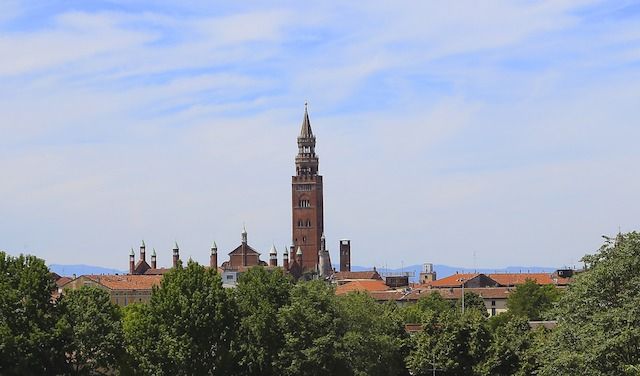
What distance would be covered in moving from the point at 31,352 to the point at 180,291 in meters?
11.1

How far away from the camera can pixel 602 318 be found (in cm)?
5681

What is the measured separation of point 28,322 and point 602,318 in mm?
33448

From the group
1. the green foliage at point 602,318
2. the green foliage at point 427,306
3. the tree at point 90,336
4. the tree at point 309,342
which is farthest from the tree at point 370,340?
the green foliage at point 427,306

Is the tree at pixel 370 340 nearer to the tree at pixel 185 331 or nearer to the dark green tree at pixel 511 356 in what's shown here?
the dark green tree at pixel 511 356

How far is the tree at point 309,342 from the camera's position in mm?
79250

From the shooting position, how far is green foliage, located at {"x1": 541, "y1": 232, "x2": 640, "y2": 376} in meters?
55.9

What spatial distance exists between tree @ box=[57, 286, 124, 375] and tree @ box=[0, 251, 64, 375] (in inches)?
43.8

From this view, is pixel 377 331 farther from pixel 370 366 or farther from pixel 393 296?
pixel 393 296

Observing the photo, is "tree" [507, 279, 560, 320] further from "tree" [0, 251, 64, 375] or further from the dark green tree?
"tree" [0, 251, 64, 375]

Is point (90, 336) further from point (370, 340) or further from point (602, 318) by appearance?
point (602, 318)

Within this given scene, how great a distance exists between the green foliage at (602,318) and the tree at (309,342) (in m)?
18.6

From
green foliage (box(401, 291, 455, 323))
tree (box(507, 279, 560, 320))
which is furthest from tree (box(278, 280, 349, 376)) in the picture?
tree (box(507, 279, 560, 320))

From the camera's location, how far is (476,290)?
608 ft

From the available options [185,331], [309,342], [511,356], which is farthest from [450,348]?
[185,331]
